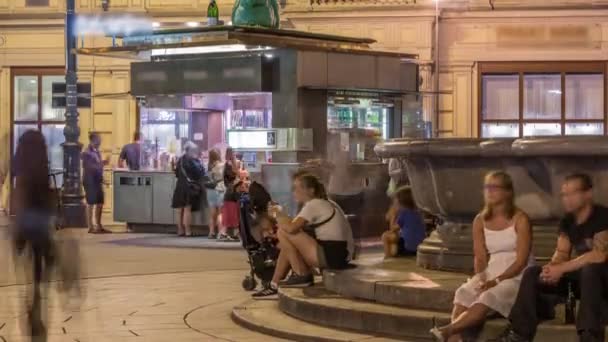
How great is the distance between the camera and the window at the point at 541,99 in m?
28.1

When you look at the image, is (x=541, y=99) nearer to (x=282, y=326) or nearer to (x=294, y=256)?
(x=294, y=256)

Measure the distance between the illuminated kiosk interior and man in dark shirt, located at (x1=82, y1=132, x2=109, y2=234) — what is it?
0.33 meters

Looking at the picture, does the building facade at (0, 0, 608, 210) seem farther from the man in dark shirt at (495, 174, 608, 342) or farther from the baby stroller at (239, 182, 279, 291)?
the man in dark shirt at (495, 174, 608, 342)

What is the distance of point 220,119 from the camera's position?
75.5 ft

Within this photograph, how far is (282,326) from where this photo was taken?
11492mm

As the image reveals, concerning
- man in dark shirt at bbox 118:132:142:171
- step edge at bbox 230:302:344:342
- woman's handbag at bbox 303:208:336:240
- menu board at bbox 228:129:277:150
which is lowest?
step edge at bbox 230:302:344:342

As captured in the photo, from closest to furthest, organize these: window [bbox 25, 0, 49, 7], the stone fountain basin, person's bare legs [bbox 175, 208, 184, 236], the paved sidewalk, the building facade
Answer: the stone fountain basin
the paved sidewalk
person's bare legs [bbox 175, 208, 184, 236]
the building facade
window [bbox 25, 0, 49, 7]

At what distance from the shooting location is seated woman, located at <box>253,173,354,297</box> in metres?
12.7

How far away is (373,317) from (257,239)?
3.13 meters

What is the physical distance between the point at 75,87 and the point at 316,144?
5809mm

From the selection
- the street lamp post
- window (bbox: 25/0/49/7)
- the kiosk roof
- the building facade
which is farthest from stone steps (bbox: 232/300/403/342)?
window (bbox: 25/0/49/7)

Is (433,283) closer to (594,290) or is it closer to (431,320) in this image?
(431,320)

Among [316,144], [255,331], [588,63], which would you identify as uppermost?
[588,63]

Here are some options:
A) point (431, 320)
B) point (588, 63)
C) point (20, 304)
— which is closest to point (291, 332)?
point (431, 320)
